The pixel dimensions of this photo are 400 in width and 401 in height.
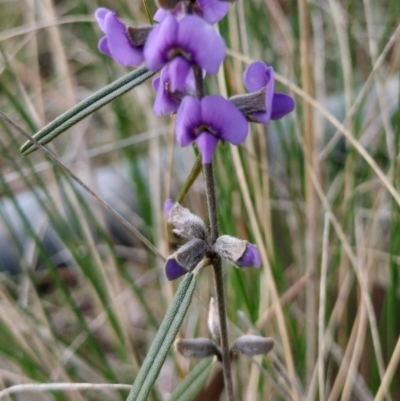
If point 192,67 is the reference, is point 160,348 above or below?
below

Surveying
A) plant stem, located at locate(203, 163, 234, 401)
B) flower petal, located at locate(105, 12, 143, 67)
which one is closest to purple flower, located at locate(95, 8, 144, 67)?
flower petal, located at locate(105, 12, 143, 67)

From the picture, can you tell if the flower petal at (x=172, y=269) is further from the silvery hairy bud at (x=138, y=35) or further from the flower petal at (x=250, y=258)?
the silvery hairy bud at (x=138, y=35)

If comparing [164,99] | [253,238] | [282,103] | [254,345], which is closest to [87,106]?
[164,99]

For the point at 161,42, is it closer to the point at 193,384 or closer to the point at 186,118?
the point at 186,118

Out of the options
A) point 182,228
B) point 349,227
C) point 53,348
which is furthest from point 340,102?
point 182,228

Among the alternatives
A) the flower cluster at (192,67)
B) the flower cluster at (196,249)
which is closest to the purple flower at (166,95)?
the flower cluster at (192,67)

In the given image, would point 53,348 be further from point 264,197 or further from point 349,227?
point 349,227
